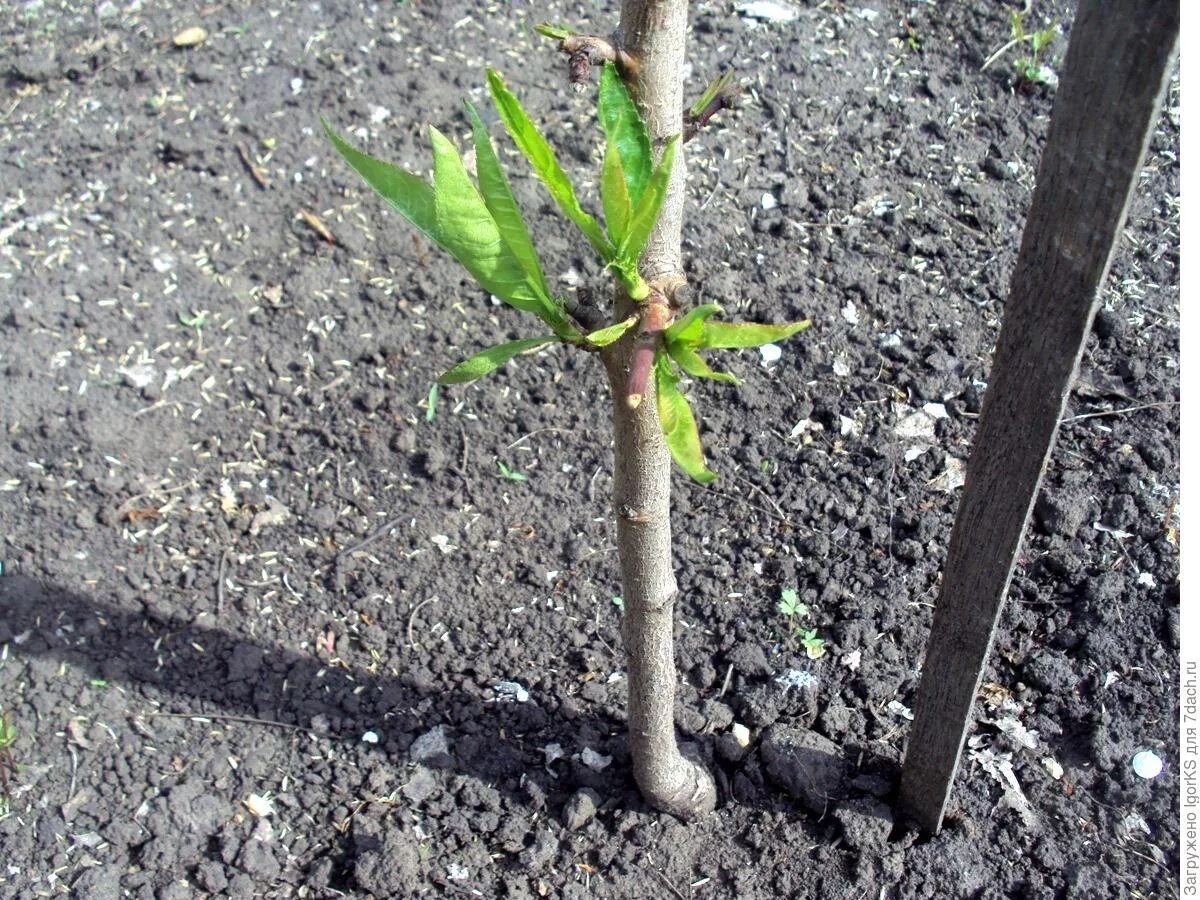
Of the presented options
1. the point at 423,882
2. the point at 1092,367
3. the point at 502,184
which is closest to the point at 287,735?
the point at 423,882

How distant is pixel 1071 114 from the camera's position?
3.76 ft

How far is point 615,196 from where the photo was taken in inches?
44.9

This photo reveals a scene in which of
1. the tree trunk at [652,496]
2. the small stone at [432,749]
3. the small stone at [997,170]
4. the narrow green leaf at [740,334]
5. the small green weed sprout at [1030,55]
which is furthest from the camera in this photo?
the small green weed sprout at [1030,55]

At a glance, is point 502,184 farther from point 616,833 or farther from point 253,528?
point 253,528

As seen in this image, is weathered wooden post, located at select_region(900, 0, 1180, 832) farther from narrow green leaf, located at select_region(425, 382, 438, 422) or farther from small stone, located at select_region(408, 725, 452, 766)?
narrow green leaf, located at select_region(425, 382, 438, 422)

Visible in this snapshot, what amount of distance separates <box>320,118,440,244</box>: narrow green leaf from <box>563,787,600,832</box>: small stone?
1261mm

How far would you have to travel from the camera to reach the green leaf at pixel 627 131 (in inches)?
48.2

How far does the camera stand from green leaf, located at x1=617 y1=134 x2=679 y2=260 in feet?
3.65

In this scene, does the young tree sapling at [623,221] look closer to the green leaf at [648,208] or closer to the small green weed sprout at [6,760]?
the green leaf at [648,208]

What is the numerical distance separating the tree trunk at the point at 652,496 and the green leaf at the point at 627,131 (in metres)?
0.05

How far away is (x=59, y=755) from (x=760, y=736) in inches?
56.6

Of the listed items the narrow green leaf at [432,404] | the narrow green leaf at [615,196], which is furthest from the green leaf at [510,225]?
the narrow green leaf at [432,404]

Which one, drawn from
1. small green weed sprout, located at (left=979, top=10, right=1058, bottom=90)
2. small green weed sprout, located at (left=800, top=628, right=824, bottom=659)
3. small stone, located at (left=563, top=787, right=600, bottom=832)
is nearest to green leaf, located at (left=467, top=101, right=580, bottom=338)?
small stone, located at (left=563, top=787, right=600, bottom=832)

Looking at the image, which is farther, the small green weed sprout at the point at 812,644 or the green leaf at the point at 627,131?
the small green weed sprout at the point at 812,644
